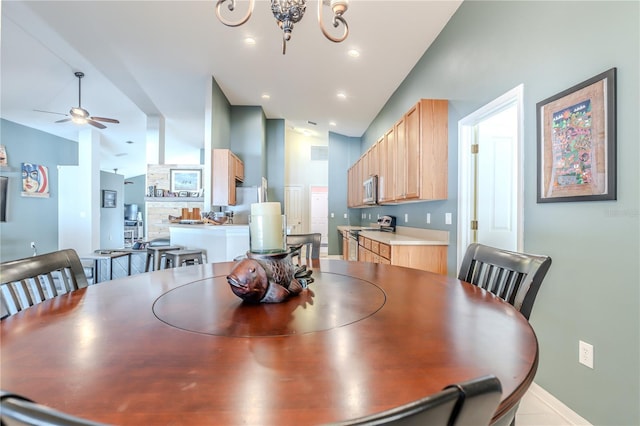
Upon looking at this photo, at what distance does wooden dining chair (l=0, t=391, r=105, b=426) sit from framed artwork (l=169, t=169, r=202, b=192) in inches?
250

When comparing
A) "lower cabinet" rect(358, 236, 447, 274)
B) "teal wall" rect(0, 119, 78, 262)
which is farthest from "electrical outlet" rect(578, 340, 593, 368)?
"teal wall" rect(0, 119, 78, 262)

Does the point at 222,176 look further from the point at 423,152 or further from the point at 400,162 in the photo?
the point at 423,152

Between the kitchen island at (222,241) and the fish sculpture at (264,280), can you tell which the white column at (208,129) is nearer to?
the kitchen island at (222,241)

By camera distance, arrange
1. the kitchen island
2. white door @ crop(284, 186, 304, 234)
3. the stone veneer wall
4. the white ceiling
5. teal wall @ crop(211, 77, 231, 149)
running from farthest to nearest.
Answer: white door @ crop(284, 186, 304, 234)
the stone veneer wall
teal wall @ crop(211, 77, 231, 149)
the kitchen island
the white ceiling

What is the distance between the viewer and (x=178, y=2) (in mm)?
2871

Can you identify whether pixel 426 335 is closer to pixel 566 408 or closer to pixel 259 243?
pixel 259 243

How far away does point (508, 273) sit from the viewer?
3.98 ft

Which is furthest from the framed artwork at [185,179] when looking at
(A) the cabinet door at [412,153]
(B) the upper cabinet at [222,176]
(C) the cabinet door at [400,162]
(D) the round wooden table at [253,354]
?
(D) the round wooden table at [253,354]

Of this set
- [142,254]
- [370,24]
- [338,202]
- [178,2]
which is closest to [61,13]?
[178,2]

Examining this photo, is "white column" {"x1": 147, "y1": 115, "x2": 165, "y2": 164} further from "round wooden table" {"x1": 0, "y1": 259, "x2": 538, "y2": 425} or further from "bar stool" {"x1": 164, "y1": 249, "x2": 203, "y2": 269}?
"round wooden table" {"x1": 0, "y1": 259, "x2": 538, "y2": 425}

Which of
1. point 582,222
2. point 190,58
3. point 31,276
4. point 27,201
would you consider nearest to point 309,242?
point 31,276

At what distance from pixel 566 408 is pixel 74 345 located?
234 cm

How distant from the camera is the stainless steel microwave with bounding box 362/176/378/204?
486 cm

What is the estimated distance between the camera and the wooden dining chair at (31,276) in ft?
3.24
